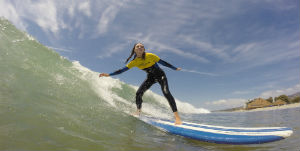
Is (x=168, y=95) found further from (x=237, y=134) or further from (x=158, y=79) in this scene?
(x=237, y=134)

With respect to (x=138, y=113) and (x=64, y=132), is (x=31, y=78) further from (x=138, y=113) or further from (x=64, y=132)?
(x=64, y=132)

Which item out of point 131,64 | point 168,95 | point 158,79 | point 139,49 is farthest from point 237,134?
point 131,64

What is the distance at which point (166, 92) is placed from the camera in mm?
5082

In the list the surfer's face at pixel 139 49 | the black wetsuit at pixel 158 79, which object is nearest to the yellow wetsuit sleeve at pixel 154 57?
the black wetsuit at pixel 158 79

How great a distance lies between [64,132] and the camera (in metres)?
2.96

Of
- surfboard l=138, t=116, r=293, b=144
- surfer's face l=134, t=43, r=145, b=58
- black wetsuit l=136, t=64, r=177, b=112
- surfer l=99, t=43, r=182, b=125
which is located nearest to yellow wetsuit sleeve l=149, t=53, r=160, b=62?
surfer l=99, t=43, r=182, b=125

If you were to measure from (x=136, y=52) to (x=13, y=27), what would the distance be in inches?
538

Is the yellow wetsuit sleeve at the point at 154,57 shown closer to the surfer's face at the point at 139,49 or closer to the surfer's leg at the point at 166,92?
the surfer's face at the point at 139,49

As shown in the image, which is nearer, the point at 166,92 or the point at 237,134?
the point at 237,134

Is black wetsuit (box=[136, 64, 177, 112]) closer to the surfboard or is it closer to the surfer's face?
the surfer's face

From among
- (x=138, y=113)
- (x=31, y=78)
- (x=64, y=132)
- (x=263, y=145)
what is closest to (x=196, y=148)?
(x=263, y=145)

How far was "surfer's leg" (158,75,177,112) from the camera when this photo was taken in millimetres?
4902

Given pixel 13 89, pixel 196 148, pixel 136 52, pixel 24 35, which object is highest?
pixel 24 35

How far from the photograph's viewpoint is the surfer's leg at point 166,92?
4.90 meters
